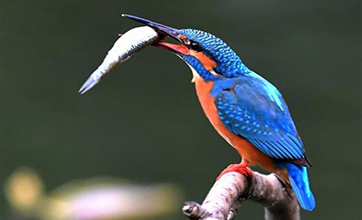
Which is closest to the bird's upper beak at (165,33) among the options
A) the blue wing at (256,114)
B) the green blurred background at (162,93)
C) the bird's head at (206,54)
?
the bird's head at (206,54)

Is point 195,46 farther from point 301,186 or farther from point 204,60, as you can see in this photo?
point 301,186

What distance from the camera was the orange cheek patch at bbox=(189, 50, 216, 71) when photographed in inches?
68.8

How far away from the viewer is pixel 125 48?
1.47 m

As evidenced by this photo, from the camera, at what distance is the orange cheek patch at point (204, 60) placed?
5.74 feet

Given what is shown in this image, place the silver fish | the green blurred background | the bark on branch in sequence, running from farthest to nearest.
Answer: the green blurred background
the silver fish
the bark on branch

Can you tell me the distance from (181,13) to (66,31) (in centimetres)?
75

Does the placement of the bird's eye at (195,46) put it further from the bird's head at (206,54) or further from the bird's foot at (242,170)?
the bird's foot at (242,170)

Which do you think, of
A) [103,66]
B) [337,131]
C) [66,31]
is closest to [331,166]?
[337,131]

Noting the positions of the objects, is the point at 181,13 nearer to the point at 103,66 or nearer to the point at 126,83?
the point at 126,83

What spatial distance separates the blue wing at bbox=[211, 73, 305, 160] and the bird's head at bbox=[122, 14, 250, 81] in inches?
1.1

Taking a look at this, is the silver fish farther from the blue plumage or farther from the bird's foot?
the bird's foot

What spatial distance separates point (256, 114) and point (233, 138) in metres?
0.08

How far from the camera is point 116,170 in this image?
13.8 feet

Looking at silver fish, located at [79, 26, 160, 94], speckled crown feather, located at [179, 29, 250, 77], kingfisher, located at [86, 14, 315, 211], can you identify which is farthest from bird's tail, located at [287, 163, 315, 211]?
silver fish, located at [79, 26, 160, 94]
